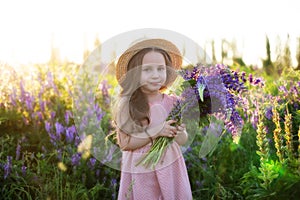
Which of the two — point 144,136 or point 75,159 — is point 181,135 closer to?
point 144,136

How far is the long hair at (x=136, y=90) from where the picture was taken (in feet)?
9.24

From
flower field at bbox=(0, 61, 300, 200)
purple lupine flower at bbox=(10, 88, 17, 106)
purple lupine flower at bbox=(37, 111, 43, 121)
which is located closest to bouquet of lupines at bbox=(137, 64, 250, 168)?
flower field at bbox=(0, 61, 300, 200)

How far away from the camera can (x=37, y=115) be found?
4254 mm

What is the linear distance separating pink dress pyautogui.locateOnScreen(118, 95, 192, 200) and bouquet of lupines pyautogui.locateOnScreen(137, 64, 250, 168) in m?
0.09

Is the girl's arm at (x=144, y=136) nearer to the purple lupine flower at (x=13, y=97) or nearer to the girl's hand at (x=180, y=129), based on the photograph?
the girl's hand at (x=180, y=129)

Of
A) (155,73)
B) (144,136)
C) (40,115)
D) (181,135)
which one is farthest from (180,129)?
(40,115)

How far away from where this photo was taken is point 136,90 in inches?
114

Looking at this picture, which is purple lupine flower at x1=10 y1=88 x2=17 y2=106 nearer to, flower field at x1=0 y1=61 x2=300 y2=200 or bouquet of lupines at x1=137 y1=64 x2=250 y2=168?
flower field at x1=0 y1=61 x2=300 y2=200

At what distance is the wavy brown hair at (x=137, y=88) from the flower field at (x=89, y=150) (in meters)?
→ 0.31

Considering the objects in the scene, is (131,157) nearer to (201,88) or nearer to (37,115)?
(201,88)

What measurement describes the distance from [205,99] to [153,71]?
34 cm

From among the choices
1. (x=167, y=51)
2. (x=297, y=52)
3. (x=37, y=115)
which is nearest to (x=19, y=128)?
(x=37, y=115)

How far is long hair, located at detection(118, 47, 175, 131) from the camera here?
282 centimetres

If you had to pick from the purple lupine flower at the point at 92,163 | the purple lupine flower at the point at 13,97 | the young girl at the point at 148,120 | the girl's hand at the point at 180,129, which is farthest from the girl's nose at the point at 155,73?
the purple lupine flower at the point at 13,97
